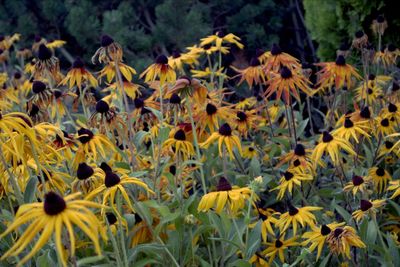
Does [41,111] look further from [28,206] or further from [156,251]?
[28,206]

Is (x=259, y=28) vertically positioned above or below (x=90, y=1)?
below

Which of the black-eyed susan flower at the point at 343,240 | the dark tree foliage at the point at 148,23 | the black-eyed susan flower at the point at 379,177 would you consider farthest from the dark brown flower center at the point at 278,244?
the dark tree foliage at the point at 148,23

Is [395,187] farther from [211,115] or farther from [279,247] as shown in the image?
[211,115]

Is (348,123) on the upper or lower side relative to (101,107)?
lower

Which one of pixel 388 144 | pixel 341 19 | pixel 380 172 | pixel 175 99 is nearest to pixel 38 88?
pixel 175 99

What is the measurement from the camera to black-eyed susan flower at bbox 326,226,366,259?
1838 mm

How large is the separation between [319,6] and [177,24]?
4.30ft

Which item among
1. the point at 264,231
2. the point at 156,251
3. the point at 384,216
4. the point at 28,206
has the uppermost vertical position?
the point at 28,206

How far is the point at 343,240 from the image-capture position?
72.4 inches

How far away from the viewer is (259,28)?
211 inches

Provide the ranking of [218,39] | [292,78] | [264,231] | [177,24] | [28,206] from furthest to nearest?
[177,24]
[218,39]
[292,78]
[264,231]
[28,206]

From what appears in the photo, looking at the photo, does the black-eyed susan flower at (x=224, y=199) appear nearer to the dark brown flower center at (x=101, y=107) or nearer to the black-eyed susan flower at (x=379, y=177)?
the dark brown flower center at (x=101, y=107)

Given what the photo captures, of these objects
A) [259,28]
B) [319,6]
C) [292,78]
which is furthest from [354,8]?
[292,78]

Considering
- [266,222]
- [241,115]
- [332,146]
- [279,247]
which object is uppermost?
[241,115]
